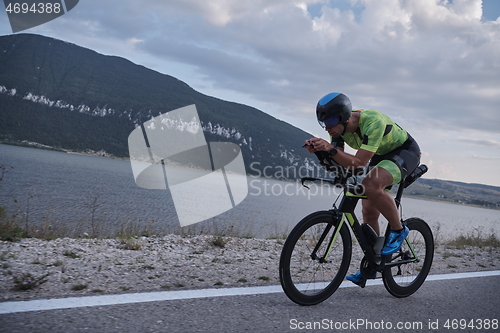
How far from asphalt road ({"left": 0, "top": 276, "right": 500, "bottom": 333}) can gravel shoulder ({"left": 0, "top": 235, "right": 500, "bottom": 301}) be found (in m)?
0.47

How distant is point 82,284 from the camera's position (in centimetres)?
290

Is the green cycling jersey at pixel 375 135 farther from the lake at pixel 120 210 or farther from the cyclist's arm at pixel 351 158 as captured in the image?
the lake at pixel 120 210

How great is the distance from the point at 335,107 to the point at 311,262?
1.39m

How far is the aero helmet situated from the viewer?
9.54 feet

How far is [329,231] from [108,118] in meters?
186

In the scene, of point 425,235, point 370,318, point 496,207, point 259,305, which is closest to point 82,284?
point 259,305

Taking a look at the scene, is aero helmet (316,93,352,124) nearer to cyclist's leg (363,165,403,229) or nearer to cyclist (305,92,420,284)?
cyclist (305,92,420,284)

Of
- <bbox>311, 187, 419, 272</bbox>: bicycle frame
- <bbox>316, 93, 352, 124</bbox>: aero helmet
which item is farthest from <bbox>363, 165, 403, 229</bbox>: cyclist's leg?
<bbox>316, 93, 352, 124</bbox>: aero helmet

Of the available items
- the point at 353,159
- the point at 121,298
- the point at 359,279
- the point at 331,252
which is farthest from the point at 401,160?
the point at 121,298

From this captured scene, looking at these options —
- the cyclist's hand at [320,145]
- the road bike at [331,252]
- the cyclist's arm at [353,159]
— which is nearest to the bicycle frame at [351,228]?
the road bike at [331,252]

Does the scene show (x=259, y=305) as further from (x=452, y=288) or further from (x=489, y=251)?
(x=489, y=251)

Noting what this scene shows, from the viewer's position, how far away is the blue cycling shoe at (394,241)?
3.26 m

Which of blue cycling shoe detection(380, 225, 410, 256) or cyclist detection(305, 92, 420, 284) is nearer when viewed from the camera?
cyclist detection(305, 92, 420, 284)

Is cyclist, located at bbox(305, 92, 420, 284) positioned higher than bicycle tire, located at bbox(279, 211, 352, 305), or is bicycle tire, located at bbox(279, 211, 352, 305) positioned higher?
cyclist, located at bbox(305, 92, 420, 284)
